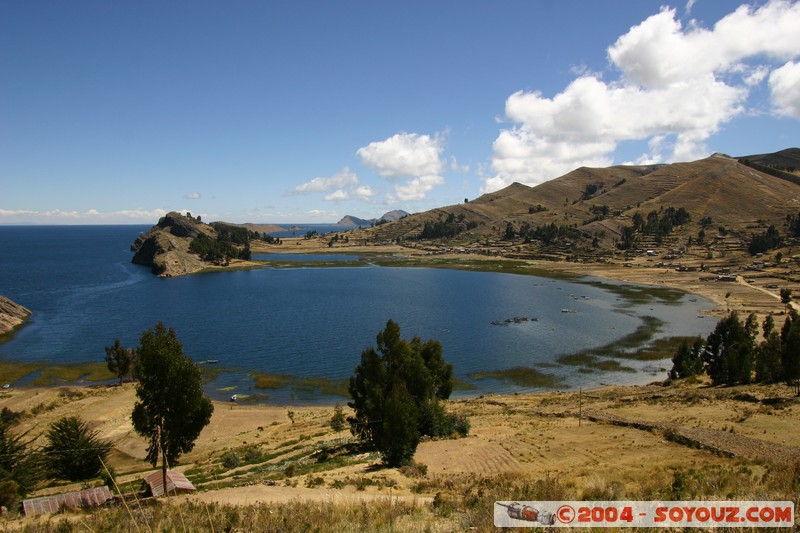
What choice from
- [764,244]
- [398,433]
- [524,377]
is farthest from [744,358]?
[764,244]

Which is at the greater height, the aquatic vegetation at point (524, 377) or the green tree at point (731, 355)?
the green tree at point (731, 355)

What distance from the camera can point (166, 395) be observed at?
2206cm

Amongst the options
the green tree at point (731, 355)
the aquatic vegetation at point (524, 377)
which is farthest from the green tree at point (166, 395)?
the green tree at point (731, 355)

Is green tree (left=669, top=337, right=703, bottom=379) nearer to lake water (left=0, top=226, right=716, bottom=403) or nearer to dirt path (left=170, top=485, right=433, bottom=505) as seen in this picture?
Result: lake water (left=0, top=226, right=716, bottom=403)

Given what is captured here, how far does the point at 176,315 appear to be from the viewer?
294ft

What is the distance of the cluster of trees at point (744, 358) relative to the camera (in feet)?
133

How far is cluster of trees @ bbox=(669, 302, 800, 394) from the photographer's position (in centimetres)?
4041

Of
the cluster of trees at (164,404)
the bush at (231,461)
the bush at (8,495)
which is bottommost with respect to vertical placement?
the bush at (231,461)

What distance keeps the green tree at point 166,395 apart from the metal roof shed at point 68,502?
245cm

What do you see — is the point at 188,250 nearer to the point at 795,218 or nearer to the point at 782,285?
the point at 782,285

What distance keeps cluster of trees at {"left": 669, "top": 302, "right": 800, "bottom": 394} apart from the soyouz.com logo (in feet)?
121

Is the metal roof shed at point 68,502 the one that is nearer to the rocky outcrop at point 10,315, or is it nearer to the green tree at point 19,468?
the green tree at point 19,468

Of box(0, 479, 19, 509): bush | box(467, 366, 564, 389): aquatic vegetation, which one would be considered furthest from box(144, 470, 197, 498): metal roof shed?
box(467, 366, 564, 389): aquatic vegetation

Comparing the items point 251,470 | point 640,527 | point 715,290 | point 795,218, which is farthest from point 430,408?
point 795,218
